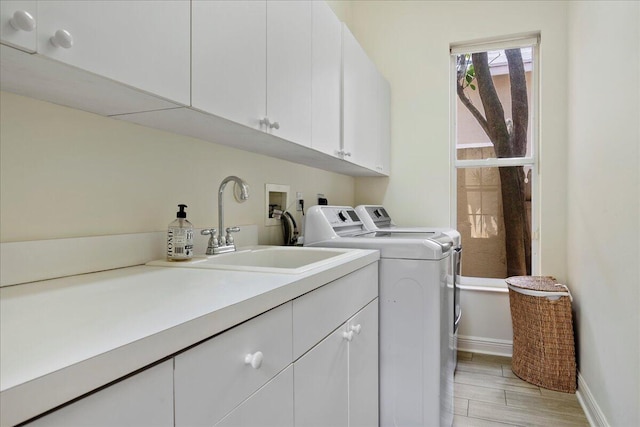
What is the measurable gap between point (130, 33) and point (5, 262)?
0.61 m

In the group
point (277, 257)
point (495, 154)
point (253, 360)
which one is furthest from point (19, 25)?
point (495, 154)

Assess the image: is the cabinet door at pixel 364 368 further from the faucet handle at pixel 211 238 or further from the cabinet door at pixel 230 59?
the cabinet door at pixel 230 59

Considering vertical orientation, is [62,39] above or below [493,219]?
above

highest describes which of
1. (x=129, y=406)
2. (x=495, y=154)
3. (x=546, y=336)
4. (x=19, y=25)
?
(x=495, y=154)

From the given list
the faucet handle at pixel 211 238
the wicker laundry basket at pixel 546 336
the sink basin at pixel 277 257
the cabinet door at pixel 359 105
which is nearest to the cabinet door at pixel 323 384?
the sink basin at pixel 277 257

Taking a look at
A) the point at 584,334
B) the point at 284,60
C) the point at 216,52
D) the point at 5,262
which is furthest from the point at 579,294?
the point at 5,262

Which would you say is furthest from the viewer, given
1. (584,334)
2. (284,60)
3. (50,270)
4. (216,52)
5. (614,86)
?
(584,334)

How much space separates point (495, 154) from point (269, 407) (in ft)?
9.11

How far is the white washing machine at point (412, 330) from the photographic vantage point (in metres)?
1.74

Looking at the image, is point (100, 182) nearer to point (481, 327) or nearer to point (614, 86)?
point (614, 86)

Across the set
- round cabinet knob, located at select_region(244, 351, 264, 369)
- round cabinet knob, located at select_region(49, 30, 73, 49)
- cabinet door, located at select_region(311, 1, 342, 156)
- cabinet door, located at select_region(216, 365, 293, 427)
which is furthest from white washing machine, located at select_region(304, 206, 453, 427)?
round cabinet knob, located at select_region(49, 30, 73, 49)

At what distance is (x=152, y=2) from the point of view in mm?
926

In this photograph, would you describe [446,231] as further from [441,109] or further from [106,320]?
[106,320]

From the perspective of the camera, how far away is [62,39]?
717 millimetres
